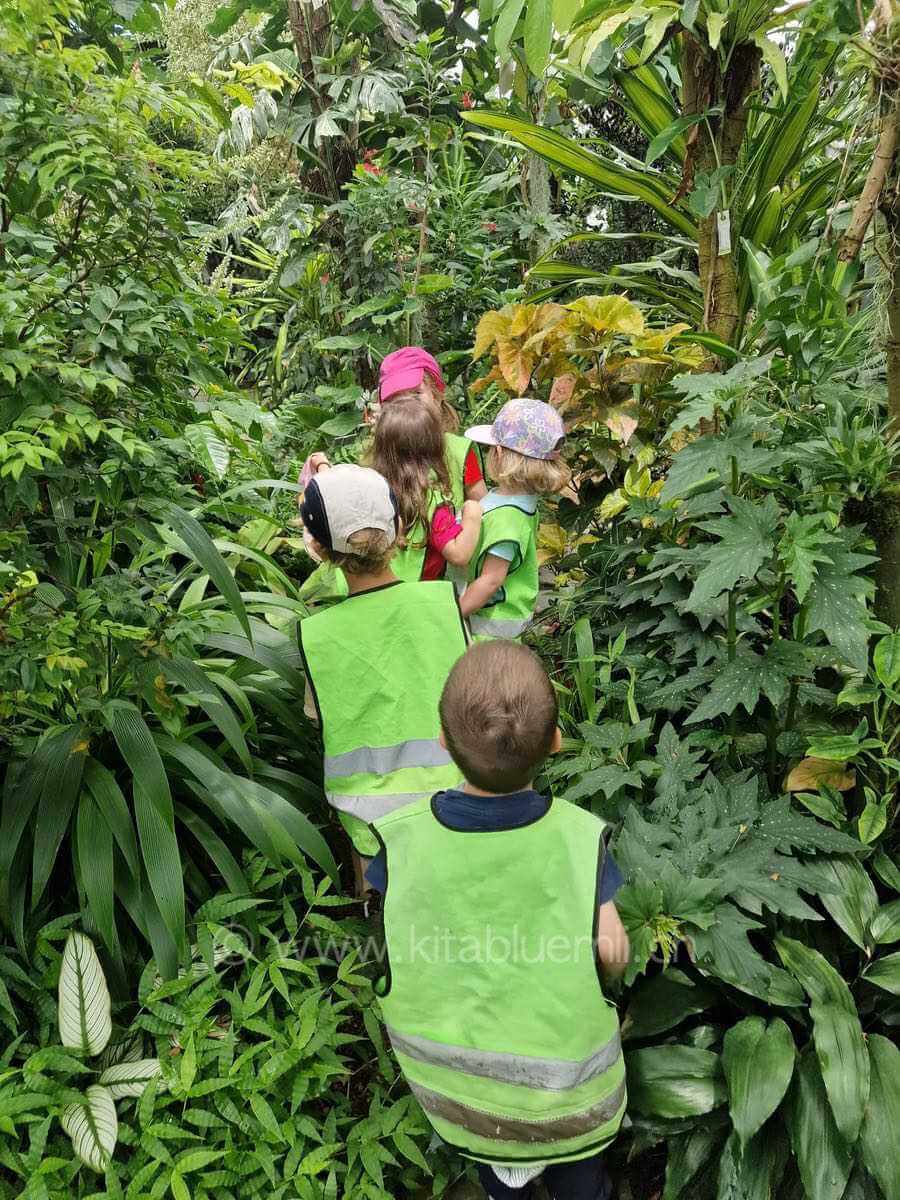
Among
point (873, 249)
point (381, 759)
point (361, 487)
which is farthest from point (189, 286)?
point (873, 249)

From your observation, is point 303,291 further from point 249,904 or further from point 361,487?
point 249,904

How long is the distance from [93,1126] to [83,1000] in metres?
0.24

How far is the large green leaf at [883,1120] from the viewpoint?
139 cm

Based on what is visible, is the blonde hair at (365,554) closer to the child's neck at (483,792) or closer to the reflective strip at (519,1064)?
the child's neck at (483,792)

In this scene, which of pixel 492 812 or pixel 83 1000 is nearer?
pixel 492 812

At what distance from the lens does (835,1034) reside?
1.50m

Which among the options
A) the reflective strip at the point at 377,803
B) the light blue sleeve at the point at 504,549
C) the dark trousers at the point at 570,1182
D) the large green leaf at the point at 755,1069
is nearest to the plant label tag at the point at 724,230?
the light blue sleeve at the point at 504,549

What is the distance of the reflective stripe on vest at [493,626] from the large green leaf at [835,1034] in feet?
3.44

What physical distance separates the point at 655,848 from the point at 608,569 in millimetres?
1170

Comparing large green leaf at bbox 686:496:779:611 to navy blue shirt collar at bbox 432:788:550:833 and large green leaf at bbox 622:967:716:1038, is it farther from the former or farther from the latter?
large green leaf at bbox 622:967:716:1038

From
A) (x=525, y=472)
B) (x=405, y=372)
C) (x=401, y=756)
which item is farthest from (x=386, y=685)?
(x=405, y=372)

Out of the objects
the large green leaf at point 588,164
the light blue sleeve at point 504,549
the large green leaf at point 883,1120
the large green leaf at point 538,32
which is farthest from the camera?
the large green leaf at point 588,164

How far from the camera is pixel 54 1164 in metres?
1.51

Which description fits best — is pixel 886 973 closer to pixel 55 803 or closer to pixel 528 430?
pixel 528 430
